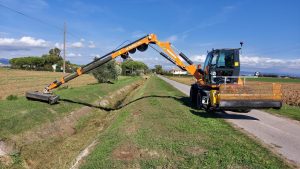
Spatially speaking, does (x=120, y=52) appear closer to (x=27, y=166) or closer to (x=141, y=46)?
(x=141, y=46)

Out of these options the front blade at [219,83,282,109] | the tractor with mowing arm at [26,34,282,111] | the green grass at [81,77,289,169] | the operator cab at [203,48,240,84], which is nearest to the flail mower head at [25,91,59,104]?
the tractor with mowing arm at [26,34,282,111]

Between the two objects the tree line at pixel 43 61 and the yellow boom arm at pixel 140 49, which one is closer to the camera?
the yellow boom arm at pixel 140 49

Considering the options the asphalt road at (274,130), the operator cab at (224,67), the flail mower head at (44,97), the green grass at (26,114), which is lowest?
the asphalt road at (274,130)

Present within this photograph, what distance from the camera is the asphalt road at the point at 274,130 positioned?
365 inches

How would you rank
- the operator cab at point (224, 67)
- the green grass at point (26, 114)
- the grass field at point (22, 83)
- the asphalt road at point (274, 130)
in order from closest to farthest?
the asphalt road at point (274, 130) < the green grass at point (26, 114) < the operator cab at point (224, 67) < the grass field at point (22, 83)

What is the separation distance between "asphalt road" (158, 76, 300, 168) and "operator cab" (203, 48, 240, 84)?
1926mm

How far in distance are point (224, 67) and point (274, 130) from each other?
4840mm

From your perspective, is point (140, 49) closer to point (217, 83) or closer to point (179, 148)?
point (217, 83)

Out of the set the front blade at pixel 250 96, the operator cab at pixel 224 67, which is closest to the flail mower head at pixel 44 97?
the operator cab at pixel 224 67

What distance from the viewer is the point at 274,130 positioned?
12406 mm

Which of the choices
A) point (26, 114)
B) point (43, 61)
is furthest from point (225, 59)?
point (43, 61)

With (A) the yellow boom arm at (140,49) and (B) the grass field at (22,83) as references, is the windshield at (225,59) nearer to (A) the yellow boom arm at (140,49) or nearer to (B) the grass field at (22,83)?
(A) the yellow boom arm at (140,49)

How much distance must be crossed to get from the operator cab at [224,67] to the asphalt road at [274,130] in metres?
1.93

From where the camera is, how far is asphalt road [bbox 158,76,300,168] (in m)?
9.26
